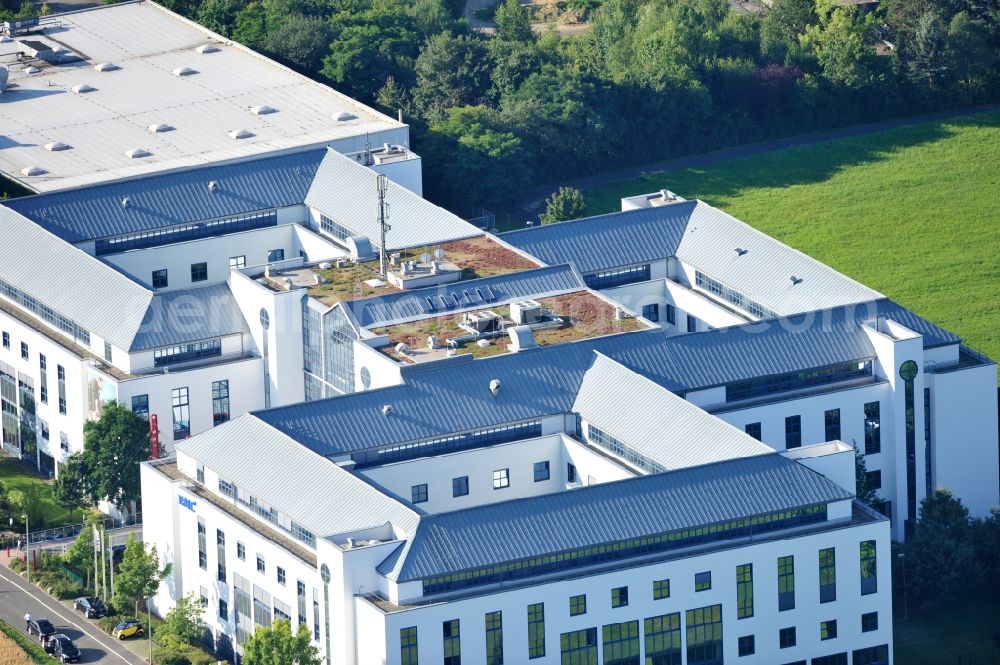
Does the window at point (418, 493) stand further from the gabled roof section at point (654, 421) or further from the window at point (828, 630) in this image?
the window at point (828, 630)

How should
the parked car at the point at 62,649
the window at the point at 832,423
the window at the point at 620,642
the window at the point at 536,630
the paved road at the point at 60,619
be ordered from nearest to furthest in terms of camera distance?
the window at the point at 536,630, the window at the point at 620,642, the parked car at the point at 62,649, the paved road at the point at 60,619, the window at the point at 832,423

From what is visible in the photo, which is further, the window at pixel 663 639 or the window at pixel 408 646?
the window at pixel 663 639

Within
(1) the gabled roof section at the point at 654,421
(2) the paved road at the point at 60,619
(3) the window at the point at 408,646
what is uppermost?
(1) the gabled roof section at the point at 654,421

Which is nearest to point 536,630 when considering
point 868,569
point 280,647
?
point 280,647

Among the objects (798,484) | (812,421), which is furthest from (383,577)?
(812,421)

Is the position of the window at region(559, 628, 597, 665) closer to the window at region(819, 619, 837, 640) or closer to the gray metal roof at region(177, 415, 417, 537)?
the gray metal roof at region(177, 415, 417, 537)

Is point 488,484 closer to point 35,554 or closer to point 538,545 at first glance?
point 538,545

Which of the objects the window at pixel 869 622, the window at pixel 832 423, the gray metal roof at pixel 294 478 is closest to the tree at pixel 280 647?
the gray metal roof at pixel 294 478

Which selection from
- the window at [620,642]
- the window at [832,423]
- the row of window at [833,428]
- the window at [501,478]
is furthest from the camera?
the window at [832,423]
